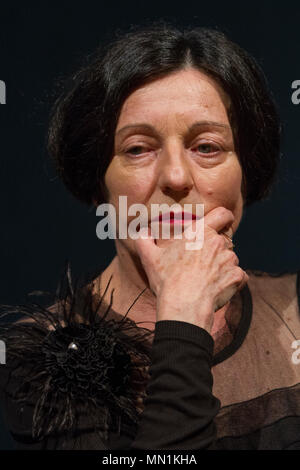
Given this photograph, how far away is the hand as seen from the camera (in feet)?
3.78

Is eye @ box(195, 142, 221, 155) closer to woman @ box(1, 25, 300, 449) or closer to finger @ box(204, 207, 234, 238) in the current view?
woman @ box(1, 25, 300, 449)

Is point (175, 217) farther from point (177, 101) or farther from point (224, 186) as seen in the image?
point (177, 101)

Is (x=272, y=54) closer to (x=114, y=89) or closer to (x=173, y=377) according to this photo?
(x=114, y=89)

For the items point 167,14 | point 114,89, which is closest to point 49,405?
point 114,89

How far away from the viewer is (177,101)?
4.27 ft

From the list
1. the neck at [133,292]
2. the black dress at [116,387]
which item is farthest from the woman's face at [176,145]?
the black dress at [116,387]

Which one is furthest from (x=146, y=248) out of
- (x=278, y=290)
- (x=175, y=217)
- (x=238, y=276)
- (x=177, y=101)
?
(x=278, y=290)

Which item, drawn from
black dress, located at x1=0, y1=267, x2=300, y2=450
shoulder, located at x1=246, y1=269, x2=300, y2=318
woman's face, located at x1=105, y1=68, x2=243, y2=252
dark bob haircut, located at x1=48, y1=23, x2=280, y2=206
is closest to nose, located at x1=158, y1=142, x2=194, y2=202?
woman's face, located at x1=105, y1=68, x2=243, y2=252

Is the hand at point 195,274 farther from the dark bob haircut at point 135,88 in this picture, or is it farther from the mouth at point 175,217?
the dark bob haircut at point 135,88

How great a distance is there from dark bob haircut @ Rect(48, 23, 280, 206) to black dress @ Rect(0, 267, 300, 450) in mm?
269

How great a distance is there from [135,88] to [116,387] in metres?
0.60

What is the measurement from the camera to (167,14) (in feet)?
5.63
